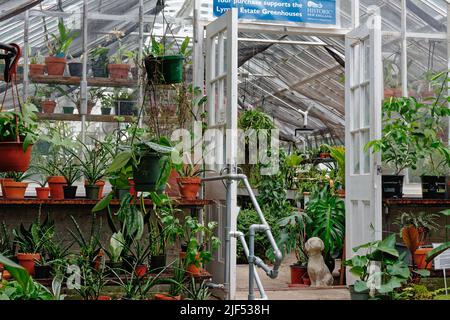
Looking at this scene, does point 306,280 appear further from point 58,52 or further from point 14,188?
point 58,52

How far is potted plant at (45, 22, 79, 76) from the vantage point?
5.55 m

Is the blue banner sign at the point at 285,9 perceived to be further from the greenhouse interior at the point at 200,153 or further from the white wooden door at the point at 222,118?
the white wooden door at the point at 222,118

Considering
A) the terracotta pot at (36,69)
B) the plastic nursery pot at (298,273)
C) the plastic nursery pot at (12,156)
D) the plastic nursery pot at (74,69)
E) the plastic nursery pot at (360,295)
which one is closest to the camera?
the plastic nursery pot at (12,156)

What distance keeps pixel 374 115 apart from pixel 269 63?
641cm

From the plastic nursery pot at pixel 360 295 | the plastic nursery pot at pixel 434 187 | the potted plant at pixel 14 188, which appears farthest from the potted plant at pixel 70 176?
the plastic nursery pot at pixel 434 187

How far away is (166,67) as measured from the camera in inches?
176

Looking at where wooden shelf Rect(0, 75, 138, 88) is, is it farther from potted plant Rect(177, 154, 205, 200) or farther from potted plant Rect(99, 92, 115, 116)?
potted plant Rect(177, 154, 205, 200)

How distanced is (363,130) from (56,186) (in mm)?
2435

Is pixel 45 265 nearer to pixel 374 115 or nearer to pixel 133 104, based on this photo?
pixel 133 104

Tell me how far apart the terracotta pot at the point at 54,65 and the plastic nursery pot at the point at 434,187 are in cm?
310

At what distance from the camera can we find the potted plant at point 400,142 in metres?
5.29

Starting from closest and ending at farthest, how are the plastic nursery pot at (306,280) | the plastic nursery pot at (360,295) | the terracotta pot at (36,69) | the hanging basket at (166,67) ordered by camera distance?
1. the hanging basket at (166,67)
2. the plastic nursery pot at (360,295)
3. the terracotta pot at (36,69)
4. the plastic nursery pot at (306,280)

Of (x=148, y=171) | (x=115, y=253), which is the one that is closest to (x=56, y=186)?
(x=115, y=253)

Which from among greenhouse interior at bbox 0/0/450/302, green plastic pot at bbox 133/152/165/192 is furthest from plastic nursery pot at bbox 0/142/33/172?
green plastic pot at bbox 133/152/165/192
